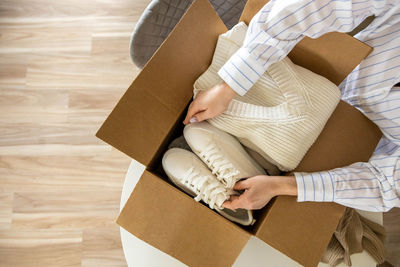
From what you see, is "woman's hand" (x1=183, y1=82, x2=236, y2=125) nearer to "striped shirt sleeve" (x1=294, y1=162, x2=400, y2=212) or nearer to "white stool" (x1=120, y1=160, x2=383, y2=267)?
"striped shirt sleeve" (x1=294, y1=162, x2=400, y2=212)

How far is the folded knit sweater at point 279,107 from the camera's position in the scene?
2.24 ft

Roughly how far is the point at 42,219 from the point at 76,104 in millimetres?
448

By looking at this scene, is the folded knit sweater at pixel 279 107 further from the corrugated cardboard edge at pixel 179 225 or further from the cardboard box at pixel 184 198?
the corrugated cardboard edge at pixel 179 225

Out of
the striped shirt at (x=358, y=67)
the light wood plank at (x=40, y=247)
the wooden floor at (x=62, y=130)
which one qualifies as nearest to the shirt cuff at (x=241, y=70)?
the striped shirt at (x=358, y=67)

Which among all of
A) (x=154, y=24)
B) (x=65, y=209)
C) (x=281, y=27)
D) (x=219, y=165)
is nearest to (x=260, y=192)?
(x=219, y=165)

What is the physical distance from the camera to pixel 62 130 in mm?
1299

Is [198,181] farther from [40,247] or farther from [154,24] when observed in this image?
[40,247]

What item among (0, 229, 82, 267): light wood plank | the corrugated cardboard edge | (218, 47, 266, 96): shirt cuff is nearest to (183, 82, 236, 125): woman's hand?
(218, 47, 266, 96): shirt cuff

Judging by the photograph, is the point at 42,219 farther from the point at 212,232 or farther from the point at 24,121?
the point at 212,232

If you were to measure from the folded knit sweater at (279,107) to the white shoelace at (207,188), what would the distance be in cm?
12

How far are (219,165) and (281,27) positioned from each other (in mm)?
295

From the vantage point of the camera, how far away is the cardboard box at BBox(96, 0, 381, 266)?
630 mm

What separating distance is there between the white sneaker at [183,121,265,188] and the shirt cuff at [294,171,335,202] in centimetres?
11

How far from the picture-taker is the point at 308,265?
666mm
